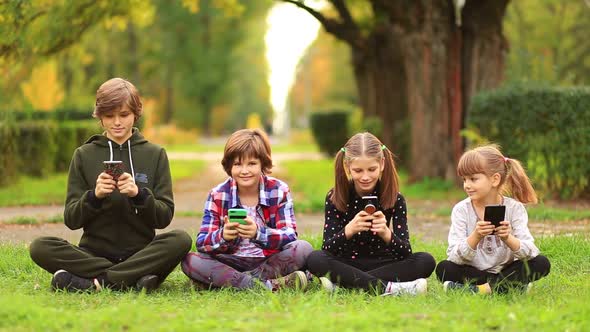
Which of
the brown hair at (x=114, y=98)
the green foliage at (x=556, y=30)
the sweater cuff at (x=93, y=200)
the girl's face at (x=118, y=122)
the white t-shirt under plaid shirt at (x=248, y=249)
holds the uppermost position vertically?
the green foliage at (x=556, y=30)

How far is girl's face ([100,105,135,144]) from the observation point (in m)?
5.52

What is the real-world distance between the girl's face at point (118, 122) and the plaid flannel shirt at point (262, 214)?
29.2 inches

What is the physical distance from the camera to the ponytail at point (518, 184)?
5355 mm

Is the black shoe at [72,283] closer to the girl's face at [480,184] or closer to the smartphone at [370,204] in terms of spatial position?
the smartphone at [370,204]

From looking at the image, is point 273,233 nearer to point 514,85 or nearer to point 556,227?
point 556,227

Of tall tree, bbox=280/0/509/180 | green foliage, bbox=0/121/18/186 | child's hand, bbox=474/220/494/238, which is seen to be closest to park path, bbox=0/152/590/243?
tall tree, bbox=280/0/509/180

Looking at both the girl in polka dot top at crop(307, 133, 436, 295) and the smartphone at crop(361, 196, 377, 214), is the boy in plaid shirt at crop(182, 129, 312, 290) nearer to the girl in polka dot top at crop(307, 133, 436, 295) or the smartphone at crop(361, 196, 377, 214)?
the girl in polka dot top at crop(307, 133, 436, 295)

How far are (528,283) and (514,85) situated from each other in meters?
6.58

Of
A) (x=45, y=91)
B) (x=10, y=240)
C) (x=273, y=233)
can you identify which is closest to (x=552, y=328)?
(x=273, y=233)

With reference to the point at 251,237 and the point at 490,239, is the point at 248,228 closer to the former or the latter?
the point at 251,237

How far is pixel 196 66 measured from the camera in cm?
4872

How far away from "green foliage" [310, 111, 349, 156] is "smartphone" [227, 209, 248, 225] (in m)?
18.1

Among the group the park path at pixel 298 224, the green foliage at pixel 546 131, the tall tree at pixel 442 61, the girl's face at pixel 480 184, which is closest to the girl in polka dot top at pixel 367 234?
the girl's face at pixel 480 184

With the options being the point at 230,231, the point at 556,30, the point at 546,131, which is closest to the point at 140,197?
the point at 230,231
